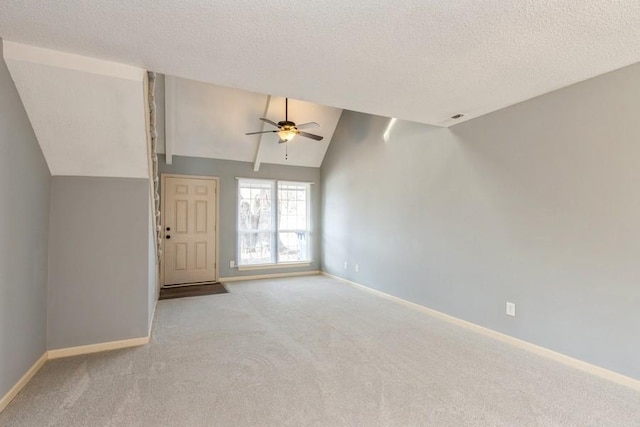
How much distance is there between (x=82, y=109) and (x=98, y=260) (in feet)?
4.33

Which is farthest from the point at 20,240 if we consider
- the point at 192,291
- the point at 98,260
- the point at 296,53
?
the point at 192,291

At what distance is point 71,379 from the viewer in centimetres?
238

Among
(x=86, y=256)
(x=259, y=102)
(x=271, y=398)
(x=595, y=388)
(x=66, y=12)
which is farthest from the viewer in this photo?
(x=259, y=102)

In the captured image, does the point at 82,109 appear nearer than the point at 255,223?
Yes

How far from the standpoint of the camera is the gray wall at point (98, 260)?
2793 mm

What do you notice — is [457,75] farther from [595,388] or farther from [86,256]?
[86,256]

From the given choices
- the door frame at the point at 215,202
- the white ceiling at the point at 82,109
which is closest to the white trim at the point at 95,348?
the white ceiling at the point at 82,109

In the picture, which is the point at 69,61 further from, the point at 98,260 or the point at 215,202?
the point at 215,202

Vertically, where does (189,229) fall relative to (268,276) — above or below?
above

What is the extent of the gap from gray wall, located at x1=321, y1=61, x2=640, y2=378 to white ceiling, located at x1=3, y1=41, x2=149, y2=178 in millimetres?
3249

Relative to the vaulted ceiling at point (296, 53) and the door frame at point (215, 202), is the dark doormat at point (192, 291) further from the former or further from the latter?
the vaulted ceiling at point (296, 53)

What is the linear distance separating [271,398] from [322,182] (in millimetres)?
5150

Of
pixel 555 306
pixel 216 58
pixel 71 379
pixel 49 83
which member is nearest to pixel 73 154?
pixel 49 83

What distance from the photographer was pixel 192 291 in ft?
17.4
